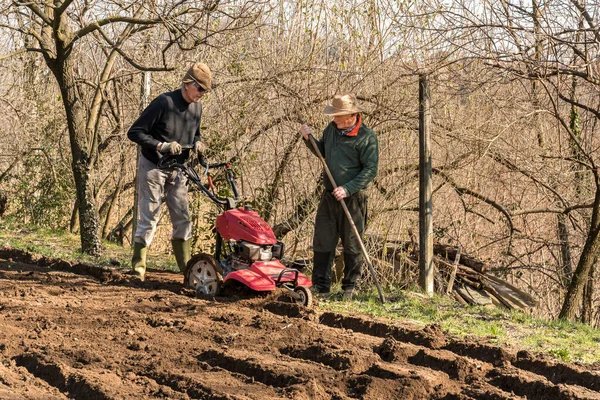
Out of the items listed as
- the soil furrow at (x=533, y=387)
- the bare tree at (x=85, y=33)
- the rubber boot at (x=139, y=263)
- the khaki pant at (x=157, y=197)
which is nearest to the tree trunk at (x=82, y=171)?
the bare tree at (x=85, y=33)

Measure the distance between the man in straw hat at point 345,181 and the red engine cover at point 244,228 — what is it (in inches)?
39.2

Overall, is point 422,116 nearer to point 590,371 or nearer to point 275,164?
point 275,164

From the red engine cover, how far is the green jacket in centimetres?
117

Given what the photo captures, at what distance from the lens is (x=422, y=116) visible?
9.47m

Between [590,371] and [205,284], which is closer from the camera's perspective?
[590,371]

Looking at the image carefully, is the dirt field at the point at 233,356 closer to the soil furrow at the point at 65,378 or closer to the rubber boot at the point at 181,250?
the soil furrow at the point at 65,378

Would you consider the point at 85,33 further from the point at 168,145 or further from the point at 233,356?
the point at 233,356

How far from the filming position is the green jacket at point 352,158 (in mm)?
8555

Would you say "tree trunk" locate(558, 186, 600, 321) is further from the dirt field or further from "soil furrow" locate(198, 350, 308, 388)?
"soil furrow" locate(198, 350, 308, 388)

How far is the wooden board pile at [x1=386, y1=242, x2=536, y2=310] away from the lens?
417 inches

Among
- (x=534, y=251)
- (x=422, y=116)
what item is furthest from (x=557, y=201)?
(x=422, y=116)

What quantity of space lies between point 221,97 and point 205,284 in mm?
4516

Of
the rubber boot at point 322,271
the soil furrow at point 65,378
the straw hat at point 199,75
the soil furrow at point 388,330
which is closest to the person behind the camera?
the soil furrow at point 65,378

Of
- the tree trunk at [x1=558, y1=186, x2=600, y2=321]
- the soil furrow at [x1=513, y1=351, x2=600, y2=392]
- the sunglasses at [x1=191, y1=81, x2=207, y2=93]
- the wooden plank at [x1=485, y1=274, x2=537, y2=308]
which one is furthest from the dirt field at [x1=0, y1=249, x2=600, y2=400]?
the wooden plank at [x1=485, y1=274, x2=537, y2=308]
